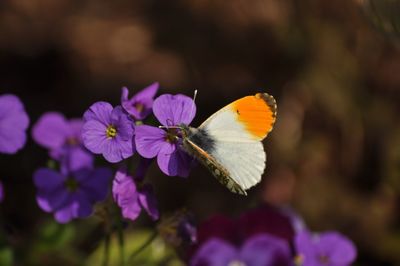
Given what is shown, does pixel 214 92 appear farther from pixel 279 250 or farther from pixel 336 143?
pixel 279 250

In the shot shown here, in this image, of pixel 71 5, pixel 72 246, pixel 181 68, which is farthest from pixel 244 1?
pixel 72 246

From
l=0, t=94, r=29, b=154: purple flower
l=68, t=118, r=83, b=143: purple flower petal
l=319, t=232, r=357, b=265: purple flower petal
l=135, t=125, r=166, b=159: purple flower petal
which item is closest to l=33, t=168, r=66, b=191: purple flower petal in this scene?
l=0, t=94, r=29, b=154: purple flower

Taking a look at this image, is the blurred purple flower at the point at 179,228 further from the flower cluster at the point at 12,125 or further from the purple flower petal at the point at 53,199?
the flower cluster at the point at 12,125

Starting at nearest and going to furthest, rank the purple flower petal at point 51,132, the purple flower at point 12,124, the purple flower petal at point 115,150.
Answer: the purple flower petal at point 115,150 → the purple flower at point 12,124 → the purple flower petal at point 51,132

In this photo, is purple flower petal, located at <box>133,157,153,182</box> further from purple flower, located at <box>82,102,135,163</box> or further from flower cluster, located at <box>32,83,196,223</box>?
purple flower, located at <box>82,102,135,163</box>

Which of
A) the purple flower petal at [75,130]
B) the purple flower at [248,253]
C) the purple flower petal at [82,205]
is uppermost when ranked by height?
the purple flower petal at [75,130]

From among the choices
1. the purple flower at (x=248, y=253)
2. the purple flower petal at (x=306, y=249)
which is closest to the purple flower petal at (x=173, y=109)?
the purple flower at (x=248, y=253)

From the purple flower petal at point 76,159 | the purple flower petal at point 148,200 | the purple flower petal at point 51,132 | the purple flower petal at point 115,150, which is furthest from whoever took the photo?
the purple flower petal at point 51,132
